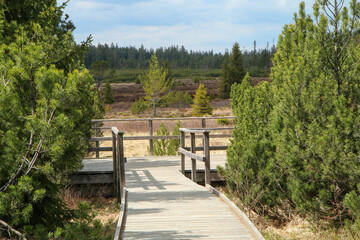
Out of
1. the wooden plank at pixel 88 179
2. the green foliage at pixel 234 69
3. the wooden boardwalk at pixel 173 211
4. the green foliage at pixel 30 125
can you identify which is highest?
the green foliage at pixel 234 69

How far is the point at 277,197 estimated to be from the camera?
7.70m

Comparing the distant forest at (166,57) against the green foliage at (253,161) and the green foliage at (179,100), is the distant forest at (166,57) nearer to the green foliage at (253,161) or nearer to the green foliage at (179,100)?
the green foliage at (179,100)

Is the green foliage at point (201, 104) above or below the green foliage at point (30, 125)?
below

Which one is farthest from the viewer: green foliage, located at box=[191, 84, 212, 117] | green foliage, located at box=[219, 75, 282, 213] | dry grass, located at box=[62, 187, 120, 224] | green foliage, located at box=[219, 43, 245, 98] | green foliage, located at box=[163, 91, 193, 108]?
green foliage, located at box=[219, 43, 245, 98]

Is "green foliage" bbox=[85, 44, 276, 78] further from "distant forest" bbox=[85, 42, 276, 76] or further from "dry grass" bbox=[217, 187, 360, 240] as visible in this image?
"dry grass" bbox=[217, 187, 360, 240]

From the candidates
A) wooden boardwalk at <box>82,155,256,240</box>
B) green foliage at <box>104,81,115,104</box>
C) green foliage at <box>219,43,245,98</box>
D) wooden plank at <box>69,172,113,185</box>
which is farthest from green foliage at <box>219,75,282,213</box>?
green foliage at <box>104,81,115,104</box>

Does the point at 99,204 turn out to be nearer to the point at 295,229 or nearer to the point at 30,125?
the point at 295,229

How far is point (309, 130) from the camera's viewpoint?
21.8ft

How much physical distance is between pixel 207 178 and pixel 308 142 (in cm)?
287

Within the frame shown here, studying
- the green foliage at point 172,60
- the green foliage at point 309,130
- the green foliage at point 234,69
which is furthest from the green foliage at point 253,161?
the green foliage at point 172,60

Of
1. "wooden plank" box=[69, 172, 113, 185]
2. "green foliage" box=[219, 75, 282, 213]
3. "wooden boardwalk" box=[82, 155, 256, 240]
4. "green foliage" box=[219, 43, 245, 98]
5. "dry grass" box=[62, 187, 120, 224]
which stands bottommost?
"dry grass" box=[62, 187, 120, 224]

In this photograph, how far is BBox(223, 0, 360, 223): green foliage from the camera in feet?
20.9

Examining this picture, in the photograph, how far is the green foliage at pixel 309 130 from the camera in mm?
6363

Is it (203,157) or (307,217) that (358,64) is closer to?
(307,217)
